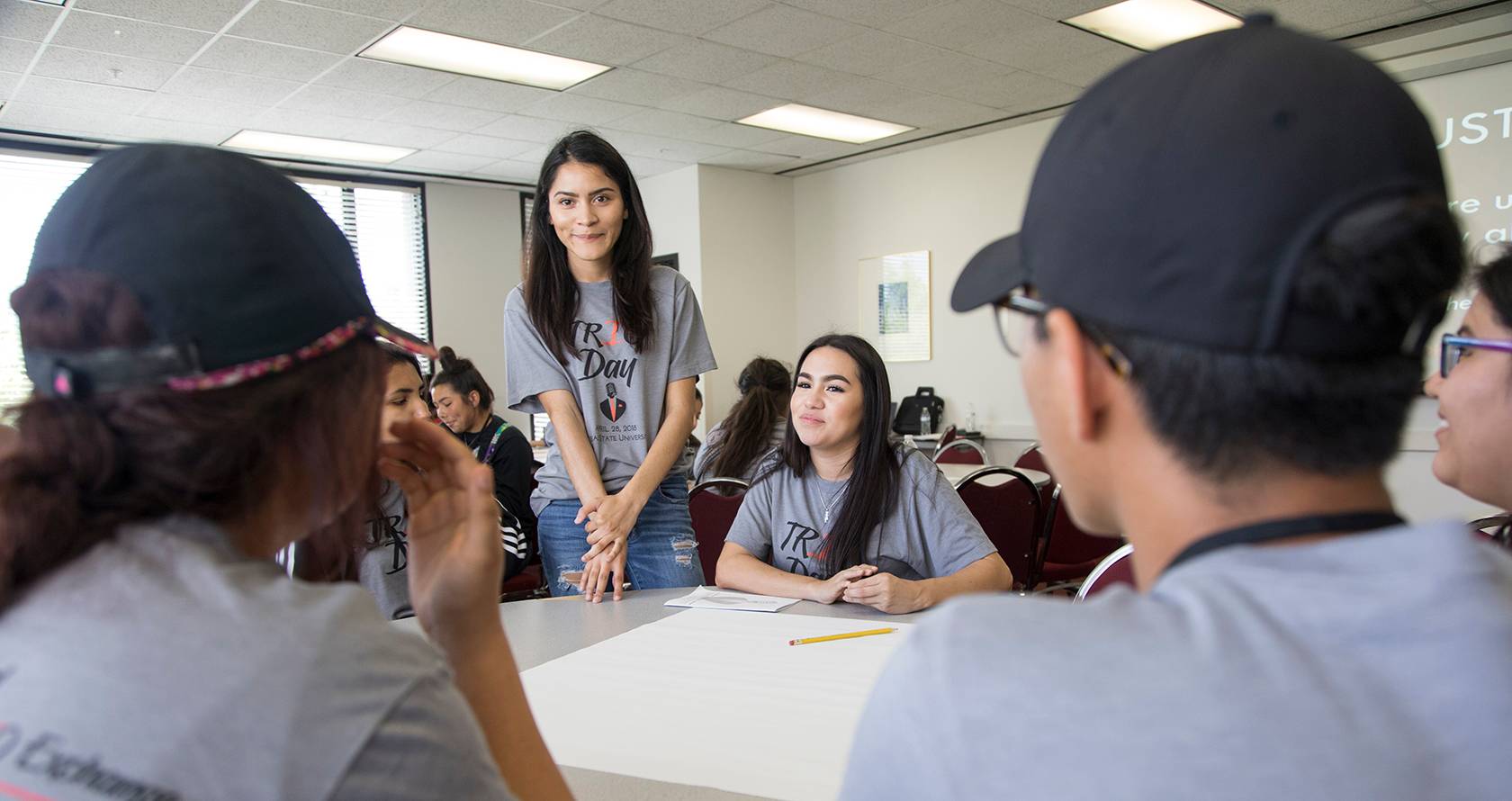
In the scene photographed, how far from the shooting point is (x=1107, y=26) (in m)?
5.12

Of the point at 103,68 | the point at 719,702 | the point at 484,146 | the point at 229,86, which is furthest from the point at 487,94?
the point at 719,702

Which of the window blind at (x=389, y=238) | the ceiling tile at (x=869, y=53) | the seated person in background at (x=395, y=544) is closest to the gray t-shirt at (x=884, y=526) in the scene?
the seated person in background at (x=395, y=544)

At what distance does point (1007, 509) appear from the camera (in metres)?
3.18

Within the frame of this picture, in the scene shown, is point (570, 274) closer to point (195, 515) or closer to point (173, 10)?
point (195, 515)

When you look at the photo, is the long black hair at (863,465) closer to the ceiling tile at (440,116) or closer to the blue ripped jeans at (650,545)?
the blue ripped jeans at (650,545)

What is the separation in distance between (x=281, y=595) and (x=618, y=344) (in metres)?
1.66

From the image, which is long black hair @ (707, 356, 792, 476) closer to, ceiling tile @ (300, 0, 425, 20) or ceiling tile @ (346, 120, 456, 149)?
ceiling tile @ (300, 0, 425, 20)

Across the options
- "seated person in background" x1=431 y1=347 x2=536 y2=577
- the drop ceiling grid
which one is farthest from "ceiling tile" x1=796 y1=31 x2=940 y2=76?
"seated person in background" x1=431 y1=347 x2=536 y2=577

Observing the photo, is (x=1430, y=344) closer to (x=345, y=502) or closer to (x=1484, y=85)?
(x=345, y=502)

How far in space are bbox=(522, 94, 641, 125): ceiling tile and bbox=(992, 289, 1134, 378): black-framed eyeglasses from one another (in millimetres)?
5636

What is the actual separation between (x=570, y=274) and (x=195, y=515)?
1.65m

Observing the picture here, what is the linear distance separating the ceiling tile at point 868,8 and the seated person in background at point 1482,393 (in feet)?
12.0

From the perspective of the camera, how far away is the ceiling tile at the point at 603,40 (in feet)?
15.7

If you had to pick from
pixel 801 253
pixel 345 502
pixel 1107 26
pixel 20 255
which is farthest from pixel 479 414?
pixel 801 253
